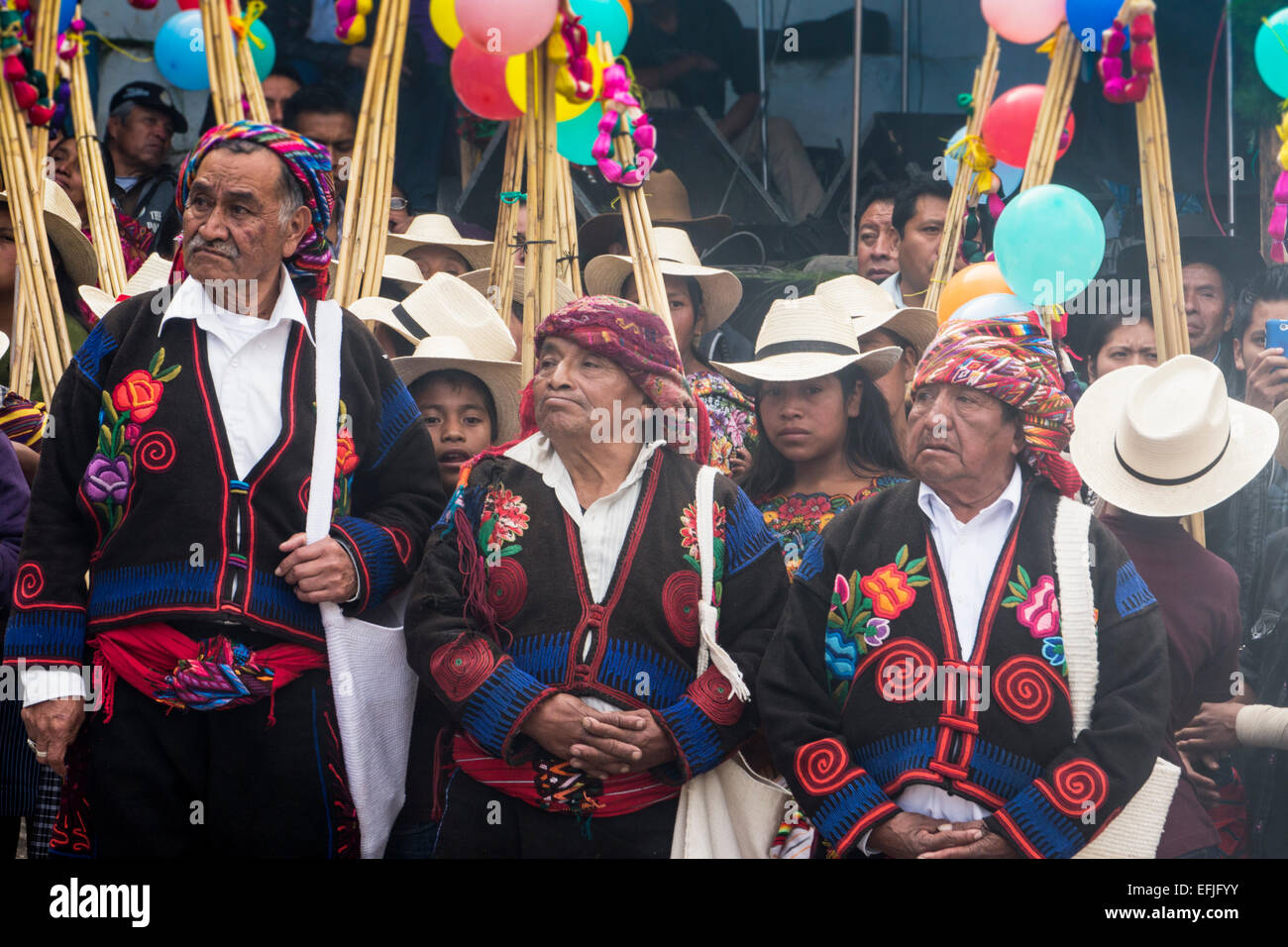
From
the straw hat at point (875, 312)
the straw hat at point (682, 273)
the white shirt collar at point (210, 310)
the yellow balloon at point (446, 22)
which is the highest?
the yellow balloon at point (446, 22)

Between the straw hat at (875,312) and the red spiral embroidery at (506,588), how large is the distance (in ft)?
5.48

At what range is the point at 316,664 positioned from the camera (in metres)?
2.84

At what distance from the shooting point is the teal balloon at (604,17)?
14.7ft

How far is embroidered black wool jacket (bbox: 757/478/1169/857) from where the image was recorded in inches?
105

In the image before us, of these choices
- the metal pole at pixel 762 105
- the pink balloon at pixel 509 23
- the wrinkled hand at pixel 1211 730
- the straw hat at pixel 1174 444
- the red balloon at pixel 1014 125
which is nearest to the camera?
the straw hat at pixel 1174 444

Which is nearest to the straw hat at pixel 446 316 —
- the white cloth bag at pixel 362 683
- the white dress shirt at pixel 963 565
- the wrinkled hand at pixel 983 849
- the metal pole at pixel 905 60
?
the white cloth bag at pixel 362 683

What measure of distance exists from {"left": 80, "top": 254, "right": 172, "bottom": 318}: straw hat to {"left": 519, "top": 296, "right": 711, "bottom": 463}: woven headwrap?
4.68ft

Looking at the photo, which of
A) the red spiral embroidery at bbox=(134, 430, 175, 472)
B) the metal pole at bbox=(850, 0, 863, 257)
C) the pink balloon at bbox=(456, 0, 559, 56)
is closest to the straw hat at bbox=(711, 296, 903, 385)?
the pink balloon at bbox=(456, 0, 559, 56)

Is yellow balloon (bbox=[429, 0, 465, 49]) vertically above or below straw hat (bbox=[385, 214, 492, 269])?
above

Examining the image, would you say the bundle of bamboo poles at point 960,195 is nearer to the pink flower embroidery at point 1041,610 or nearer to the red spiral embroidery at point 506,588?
the pink flower embroidery at point 1041,610

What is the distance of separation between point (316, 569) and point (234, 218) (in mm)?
755

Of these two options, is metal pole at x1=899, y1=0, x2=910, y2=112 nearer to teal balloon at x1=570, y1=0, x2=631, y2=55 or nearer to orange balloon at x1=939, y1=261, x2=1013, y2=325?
teal balloon at x1=570, y1=0, x2=631, y2=55

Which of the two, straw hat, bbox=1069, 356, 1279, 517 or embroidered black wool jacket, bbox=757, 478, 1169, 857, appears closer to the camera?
embroidered black wool jacket, bbox=757, 478, 1169, 857
